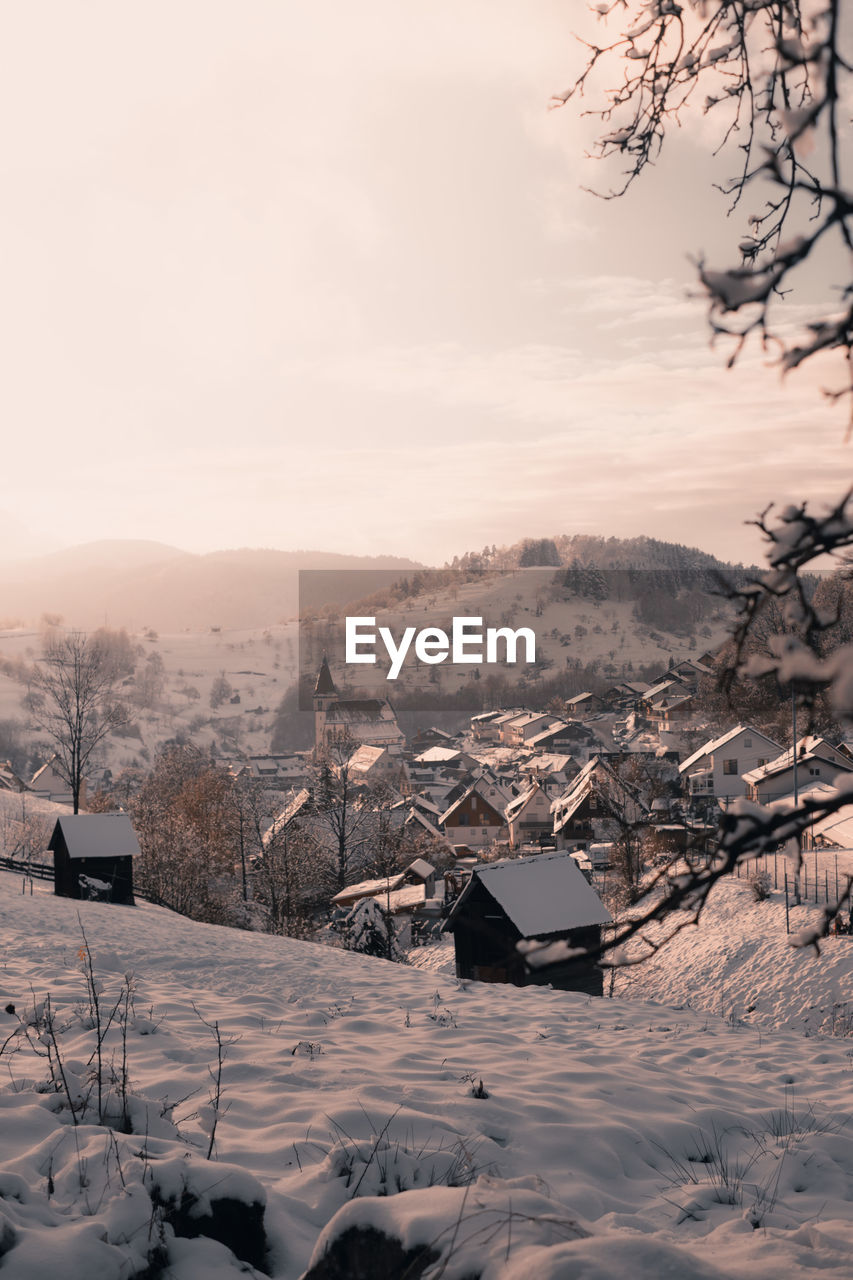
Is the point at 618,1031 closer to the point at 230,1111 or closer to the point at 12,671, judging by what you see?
the point at 230,1111

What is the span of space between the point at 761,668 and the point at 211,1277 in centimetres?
303

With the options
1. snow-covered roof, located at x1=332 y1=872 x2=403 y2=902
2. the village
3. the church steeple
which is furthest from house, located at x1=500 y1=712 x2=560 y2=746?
snow-covered roof, located at x1=332 y1=872 x2=403 y2=902

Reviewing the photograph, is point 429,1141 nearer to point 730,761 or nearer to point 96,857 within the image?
point 96,857

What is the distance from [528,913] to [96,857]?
16282 millimetres

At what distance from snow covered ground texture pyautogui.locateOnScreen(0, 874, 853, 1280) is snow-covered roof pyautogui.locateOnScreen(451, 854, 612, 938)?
851 cm

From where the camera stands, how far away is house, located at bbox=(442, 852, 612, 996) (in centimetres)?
1853

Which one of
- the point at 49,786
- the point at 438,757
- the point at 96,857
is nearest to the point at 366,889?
the point at 96,857

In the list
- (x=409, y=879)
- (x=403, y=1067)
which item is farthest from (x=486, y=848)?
(x=403, y=1067)

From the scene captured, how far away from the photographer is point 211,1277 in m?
3.22

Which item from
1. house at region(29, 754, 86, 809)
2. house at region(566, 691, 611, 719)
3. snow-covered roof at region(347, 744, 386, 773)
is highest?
house at region(566, 691, 611, 719)

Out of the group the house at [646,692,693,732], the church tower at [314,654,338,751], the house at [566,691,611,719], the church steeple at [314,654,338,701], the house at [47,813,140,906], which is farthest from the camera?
the church steeple at [314,654,338,701]

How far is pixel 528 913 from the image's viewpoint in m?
18.6

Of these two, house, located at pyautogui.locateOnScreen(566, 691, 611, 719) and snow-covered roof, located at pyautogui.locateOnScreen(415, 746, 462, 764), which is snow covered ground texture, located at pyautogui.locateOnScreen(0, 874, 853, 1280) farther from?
house, located at pyautogui.locateOnScreen(566, 691, 611, 719)

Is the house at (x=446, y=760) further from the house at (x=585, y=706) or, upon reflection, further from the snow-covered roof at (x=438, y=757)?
the house at (x=585, y=706)
